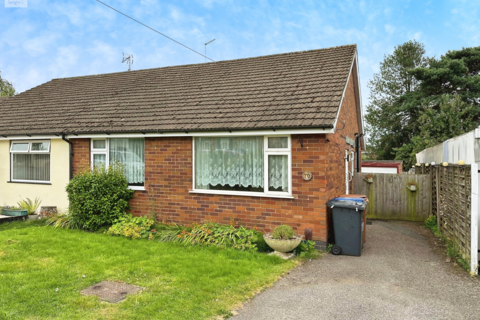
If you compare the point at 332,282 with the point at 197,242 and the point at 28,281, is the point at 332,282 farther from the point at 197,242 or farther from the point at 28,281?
the point at 28,281

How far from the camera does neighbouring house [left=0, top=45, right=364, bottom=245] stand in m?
7.23

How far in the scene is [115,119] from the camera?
9.73 metres

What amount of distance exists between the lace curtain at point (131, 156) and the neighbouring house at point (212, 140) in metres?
0.03

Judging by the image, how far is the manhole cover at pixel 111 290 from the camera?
4.49 m

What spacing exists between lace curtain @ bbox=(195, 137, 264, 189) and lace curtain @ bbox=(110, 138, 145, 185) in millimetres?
1722

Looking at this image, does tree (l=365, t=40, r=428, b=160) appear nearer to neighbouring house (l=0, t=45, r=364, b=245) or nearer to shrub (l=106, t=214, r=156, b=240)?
neighbouring house (l=0, t=45, r=364, b=245)

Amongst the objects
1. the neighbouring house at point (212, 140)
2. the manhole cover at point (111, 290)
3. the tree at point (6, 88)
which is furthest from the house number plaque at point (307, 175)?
the tree at point (6, 88)

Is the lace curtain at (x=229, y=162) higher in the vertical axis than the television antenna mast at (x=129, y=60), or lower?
lower

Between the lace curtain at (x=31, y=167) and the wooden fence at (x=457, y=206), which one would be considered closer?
the wooden fence at (x=457, y=206)

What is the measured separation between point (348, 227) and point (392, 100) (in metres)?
30.3

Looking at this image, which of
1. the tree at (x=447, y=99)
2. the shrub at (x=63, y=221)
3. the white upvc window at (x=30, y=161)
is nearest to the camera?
the shrub at (x=63, y=221)

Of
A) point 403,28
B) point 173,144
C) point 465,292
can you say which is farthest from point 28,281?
point 403,28

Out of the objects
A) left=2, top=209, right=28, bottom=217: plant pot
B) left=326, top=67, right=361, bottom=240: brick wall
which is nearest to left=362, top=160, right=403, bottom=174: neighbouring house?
left=326, top=67, right=361, bottom=240: brick wall

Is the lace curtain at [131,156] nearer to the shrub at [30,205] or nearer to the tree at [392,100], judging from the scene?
the shrub at [30,205]
